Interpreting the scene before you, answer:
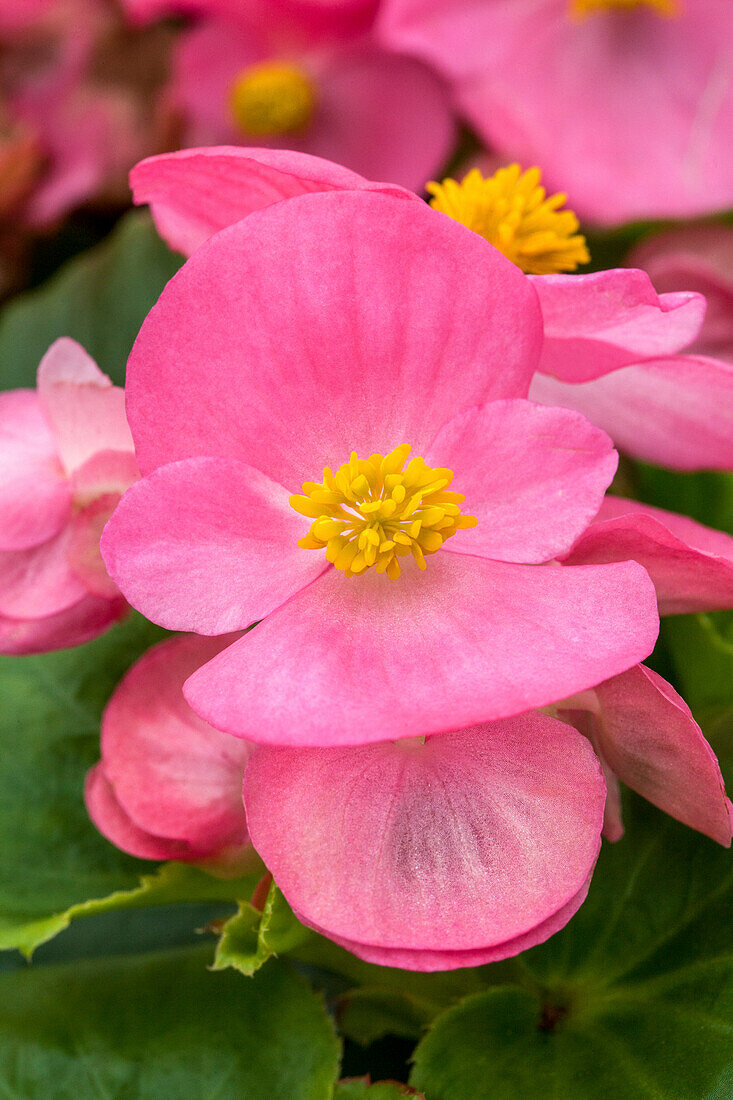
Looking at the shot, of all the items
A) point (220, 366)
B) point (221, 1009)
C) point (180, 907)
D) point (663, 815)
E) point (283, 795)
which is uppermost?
point (220, 366)

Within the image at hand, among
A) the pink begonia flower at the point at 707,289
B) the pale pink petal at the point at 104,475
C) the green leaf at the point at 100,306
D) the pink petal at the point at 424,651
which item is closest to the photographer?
the pink petal at the point at 424,651

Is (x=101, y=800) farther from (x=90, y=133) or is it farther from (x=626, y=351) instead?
(x=90, y=133)

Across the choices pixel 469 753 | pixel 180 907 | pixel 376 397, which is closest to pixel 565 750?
pixel 469 753

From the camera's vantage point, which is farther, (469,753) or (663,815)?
(663,815)

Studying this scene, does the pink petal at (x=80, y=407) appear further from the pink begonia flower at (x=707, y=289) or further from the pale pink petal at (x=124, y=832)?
the pink begonia flower at (x=707, y=289)

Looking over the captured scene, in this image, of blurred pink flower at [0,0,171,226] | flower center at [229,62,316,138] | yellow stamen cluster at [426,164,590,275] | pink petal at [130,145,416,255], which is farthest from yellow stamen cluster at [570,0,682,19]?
pink petal at [130,145,416,255]

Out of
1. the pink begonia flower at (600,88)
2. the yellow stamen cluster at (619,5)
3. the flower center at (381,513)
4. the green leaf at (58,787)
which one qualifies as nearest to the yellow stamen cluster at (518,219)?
the flower center at (381,513)

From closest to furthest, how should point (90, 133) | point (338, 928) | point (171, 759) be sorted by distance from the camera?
point (338, 928), point (171, 759), point (90, 133)
